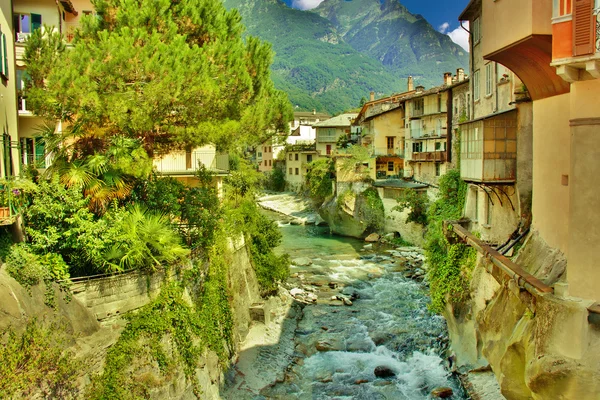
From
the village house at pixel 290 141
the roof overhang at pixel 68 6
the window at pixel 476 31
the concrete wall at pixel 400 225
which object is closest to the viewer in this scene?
the roof overhang at pixel 68 6

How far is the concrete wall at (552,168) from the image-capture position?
11438 mm

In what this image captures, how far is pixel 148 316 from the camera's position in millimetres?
12492

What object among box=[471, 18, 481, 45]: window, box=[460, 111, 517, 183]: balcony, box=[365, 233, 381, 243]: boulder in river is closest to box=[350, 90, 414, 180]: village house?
box=[365, 233, 381, 243]: boulder in river

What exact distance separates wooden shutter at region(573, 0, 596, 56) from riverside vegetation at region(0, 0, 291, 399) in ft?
32.6

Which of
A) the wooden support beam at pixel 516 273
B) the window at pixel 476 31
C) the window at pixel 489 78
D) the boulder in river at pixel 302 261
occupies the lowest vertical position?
the boulder in river at pixel 302 261

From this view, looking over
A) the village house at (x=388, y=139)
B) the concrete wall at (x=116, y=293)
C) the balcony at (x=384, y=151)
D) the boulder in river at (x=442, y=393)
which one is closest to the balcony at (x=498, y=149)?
the boulder in river at (x=442, y=393)

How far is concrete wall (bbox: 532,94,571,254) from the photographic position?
11438mm

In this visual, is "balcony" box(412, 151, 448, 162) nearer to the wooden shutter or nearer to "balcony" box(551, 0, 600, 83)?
"balcony" box(551, 0, 600, 83)

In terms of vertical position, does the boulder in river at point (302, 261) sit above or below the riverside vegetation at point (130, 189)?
below

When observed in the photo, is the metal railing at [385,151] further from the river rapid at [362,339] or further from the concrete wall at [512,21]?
the concrete wall at [512,21]

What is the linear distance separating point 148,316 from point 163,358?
1102mm

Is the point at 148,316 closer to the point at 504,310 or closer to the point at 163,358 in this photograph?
the point at 163,358

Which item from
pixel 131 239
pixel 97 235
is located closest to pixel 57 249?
pixel 97 235

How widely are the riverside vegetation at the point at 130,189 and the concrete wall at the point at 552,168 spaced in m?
9.33
